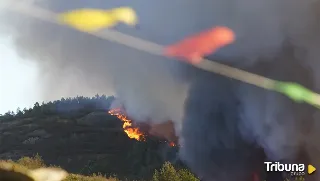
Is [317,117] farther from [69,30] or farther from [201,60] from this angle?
[69,30]

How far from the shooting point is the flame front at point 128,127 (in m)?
3.17

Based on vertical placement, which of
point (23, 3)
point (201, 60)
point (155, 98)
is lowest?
point (155, 98)

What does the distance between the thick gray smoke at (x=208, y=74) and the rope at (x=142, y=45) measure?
38 millimetres

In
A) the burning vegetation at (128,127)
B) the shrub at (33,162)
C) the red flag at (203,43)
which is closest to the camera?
Answer: the shrub at (33,162)

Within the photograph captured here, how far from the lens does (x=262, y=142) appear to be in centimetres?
336

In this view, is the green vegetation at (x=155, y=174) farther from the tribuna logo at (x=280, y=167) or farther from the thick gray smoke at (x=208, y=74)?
the tribuna logo at (x=280, y=167)

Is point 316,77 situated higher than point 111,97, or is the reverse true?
point 316,77

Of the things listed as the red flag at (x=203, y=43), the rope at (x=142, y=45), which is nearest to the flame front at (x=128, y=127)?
the rope at (x=142, y=45)

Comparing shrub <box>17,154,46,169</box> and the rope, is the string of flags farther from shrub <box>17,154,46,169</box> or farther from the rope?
shrub <box>17,154,46,169</box>

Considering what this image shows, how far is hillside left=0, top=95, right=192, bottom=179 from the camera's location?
309cm

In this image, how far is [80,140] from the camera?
3.13m

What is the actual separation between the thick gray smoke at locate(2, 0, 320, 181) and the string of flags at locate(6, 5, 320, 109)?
43 mm

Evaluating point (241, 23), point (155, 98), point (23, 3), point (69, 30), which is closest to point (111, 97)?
point (155, 98)

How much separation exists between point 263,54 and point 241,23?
282 mm
